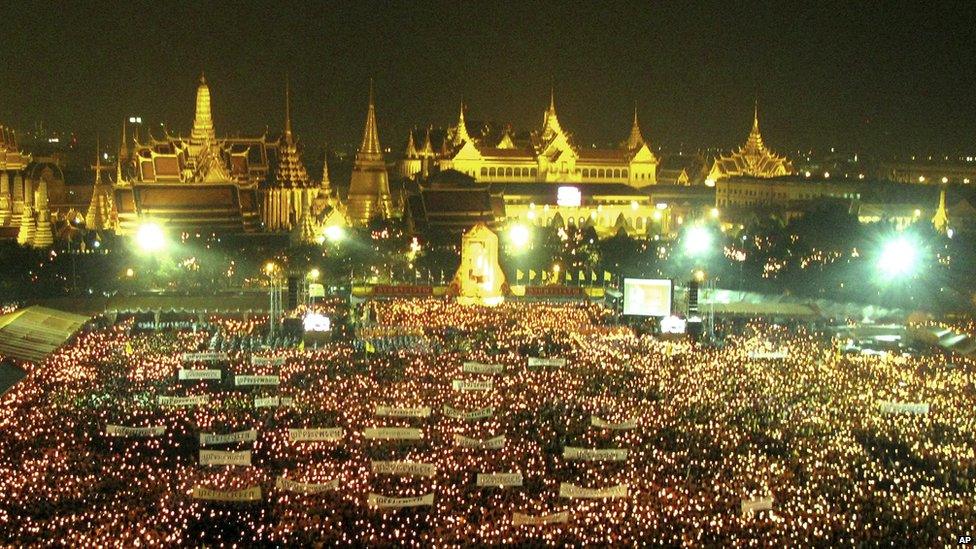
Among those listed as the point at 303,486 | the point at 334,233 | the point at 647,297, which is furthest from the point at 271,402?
the point at 334,233

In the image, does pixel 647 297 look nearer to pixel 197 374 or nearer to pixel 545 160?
pixel 197 374

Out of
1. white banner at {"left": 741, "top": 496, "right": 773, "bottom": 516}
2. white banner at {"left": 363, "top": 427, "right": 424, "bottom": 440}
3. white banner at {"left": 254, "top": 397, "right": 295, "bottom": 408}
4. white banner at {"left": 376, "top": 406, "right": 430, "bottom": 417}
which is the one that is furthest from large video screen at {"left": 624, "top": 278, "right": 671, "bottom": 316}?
white banner at {"left": 741, "top": 496, "right": 773, "bottom": 516}

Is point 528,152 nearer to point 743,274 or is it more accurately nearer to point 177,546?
point 743,274

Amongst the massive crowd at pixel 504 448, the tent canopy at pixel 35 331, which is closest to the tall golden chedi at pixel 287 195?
the tent canopy at pixel 35 331

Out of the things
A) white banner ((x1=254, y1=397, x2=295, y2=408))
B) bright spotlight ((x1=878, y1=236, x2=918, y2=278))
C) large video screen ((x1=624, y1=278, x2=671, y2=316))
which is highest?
bright spotlight ((x1=878, y1=236, x2=918, y2=278))

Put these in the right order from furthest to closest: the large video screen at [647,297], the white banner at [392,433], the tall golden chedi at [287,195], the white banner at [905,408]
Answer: the tall golden chedi at [287,195] < the large video screen at [647,297] < the white banner at [905,408] < the white banner at [392,433]

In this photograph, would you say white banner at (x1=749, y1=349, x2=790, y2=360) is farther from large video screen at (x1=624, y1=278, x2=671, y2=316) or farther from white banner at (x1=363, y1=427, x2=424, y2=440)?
white banner at (x1=363, y1=427, x2=424, y2=440)

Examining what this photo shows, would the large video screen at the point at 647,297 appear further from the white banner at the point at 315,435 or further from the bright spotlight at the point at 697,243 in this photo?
the white banner at the point at 315,435
